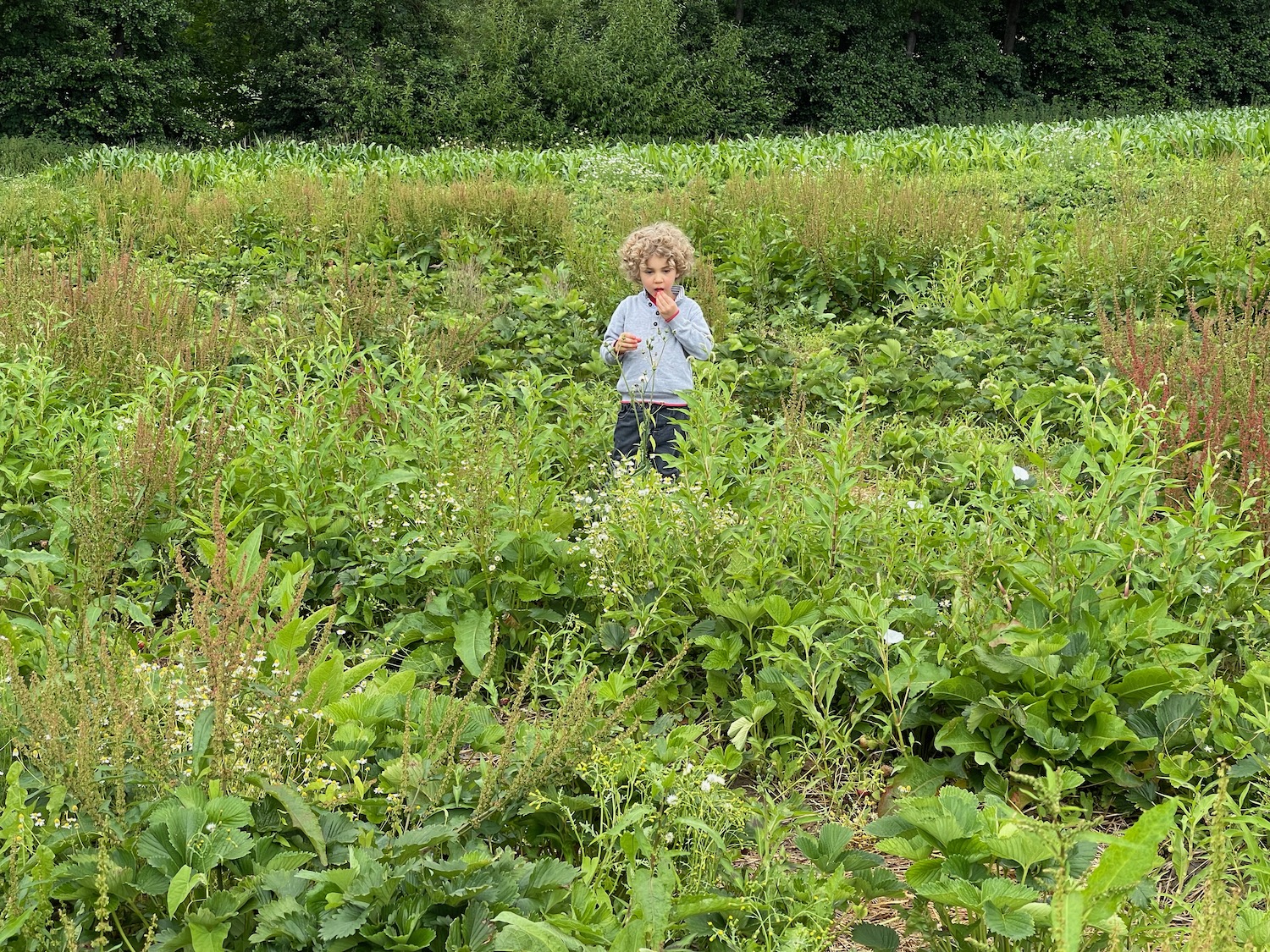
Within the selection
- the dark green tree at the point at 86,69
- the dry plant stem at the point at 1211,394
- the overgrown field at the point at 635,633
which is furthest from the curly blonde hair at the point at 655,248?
the dark green tree at the point at 86,69

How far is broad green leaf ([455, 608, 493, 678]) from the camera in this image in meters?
3.45

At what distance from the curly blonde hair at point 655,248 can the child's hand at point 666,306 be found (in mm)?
202

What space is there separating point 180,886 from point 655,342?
11.7 ft

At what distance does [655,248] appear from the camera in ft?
17.1

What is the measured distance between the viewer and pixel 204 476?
4113mm

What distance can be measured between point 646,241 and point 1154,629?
9.84 feet

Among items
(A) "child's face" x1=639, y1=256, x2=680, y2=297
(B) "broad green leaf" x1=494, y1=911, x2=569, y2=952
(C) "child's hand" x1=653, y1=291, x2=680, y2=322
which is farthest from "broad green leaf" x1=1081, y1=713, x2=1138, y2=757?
(A) "child's face" x1=639, y1=256, x2=680, y2=297

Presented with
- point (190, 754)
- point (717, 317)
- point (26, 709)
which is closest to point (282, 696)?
point (190, 754)

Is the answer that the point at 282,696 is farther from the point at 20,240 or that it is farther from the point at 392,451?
the point at 20,240

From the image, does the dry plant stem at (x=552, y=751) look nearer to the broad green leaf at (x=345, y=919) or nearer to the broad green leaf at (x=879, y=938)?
the broad green leaf at (x=345, y=919)

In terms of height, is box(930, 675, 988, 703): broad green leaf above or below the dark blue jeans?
below

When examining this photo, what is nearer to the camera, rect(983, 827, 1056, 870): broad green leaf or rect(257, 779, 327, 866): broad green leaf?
rect(983, 827, 1056, 870): broad green leaf

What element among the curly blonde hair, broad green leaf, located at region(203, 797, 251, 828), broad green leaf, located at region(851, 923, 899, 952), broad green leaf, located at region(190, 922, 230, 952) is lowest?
broad green leaf, located at region(851, 923, 899, 952)

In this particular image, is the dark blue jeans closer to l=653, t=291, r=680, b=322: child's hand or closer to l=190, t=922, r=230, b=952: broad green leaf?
l=653, t=291, r=680, b=322: child's hand
